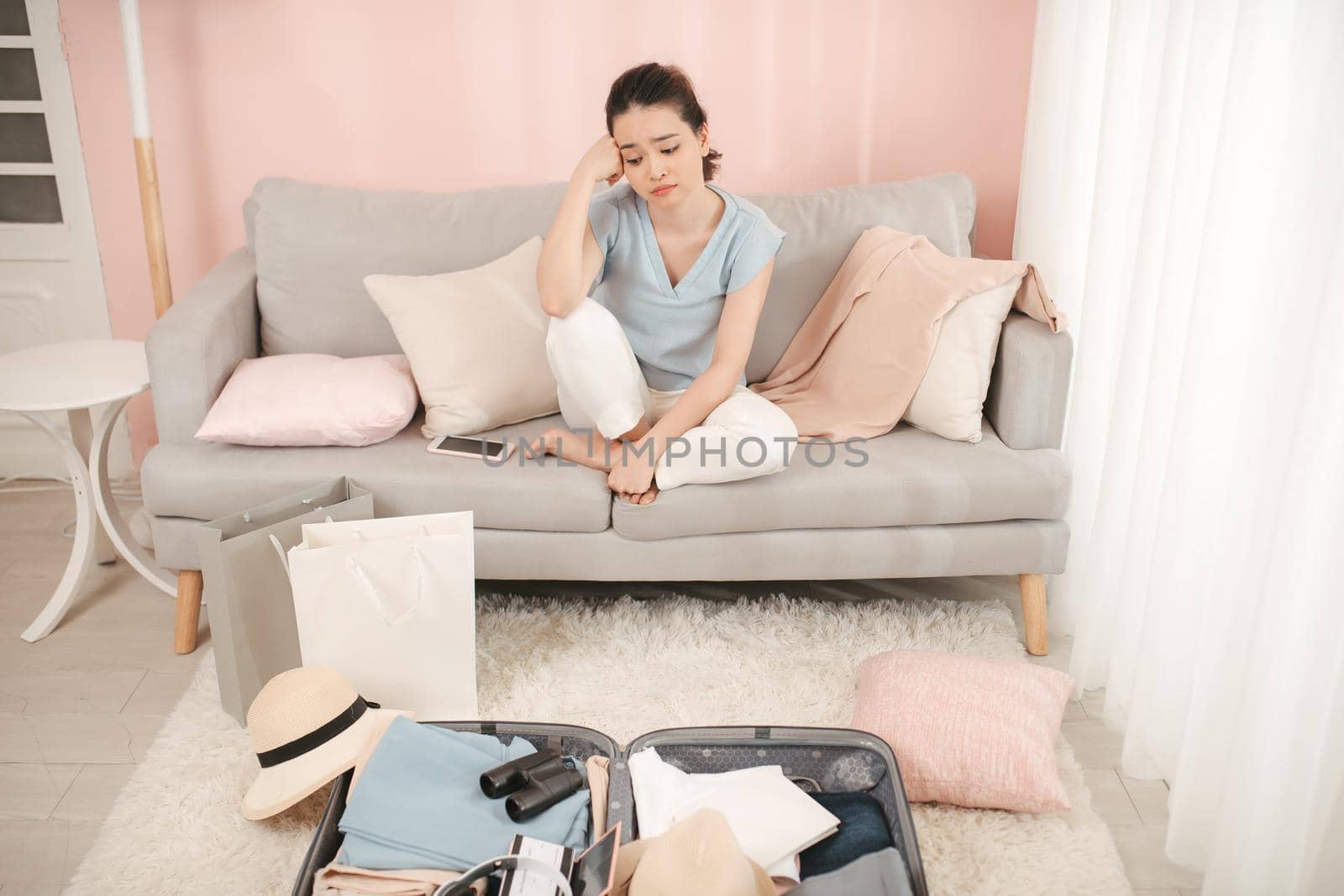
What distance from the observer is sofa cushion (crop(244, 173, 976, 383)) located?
239 centimetres

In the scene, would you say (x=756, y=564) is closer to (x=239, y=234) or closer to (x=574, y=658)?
(x=574, y=658)

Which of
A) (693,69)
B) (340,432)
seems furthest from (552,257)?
(693,69)

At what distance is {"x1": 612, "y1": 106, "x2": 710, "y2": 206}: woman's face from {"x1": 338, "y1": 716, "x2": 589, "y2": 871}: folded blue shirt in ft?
3.54

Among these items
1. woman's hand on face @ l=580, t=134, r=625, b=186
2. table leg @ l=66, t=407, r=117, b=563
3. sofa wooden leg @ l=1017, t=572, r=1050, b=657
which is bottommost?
sofa wooden leg @ l=1017, t=572, r=1050, b=657

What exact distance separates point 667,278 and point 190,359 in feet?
3.14

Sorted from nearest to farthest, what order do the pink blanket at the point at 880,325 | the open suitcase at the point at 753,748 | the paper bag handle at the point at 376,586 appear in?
the open suitcase at the point at 753,748, the paper bag handle at the point at 376,586, the pink blanket at the point at 880,325

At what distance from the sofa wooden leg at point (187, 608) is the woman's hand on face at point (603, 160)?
111 centimetres

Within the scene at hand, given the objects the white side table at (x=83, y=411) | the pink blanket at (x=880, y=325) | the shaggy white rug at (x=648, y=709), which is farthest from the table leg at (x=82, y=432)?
the pink blanket at (x=880, y=325)

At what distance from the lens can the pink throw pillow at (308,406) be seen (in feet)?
6.68

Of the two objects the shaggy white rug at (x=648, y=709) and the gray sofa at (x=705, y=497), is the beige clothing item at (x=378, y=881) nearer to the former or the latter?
the shaggy white rug at (x=648, y=709)

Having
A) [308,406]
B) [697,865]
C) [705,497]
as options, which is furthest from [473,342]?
[697,865]

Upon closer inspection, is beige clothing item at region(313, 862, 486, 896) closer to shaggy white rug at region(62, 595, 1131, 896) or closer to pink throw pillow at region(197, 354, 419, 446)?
shaggy white rug at region(62, 595, 1131, 896)

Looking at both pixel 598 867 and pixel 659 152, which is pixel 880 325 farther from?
pixel 598 867

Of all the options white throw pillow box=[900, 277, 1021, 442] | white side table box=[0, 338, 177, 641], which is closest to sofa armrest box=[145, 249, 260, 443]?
white side table box=[0, 338, 177, 641]
